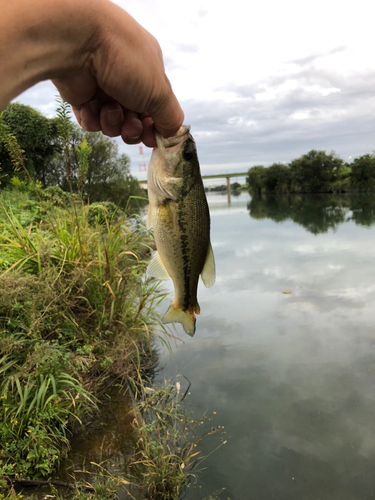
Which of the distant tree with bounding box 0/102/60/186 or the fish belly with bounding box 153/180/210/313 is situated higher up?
the distant tree with bounding box 0/102/60/186

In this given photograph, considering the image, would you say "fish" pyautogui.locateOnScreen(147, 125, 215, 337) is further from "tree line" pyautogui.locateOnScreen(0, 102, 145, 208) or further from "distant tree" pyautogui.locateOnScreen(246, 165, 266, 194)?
"distant tree" pyautogui.locateOnScreen(246, 165, 266, 194)

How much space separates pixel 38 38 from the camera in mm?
1056

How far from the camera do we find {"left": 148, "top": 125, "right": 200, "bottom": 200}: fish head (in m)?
1.78

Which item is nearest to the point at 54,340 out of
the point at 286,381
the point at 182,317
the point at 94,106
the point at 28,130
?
the point at 182,317

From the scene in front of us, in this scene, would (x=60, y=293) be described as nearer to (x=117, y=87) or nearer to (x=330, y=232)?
(x=117, y=87)

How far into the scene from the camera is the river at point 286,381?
411 centimetres

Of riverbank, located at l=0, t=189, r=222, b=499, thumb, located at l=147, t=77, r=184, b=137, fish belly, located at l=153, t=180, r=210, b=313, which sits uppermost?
thumb, located at l=147, t=77, r=184, b=137

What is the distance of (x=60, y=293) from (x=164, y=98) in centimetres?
371

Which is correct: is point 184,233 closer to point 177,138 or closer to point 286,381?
point 177,138

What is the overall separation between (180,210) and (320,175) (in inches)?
2863

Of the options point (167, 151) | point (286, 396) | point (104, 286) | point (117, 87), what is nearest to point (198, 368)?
point (286, 396)

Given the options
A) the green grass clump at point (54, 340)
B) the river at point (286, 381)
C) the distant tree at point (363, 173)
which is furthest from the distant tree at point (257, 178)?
the green grass clump at point (54, 340)

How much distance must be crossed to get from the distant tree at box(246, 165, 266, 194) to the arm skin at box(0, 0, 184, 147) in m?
81.3

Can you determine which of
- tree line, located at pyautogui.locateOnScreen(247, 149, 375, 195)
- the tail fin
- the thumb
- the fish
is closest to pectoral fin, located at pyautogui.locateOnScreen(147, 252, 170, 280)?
the fish
